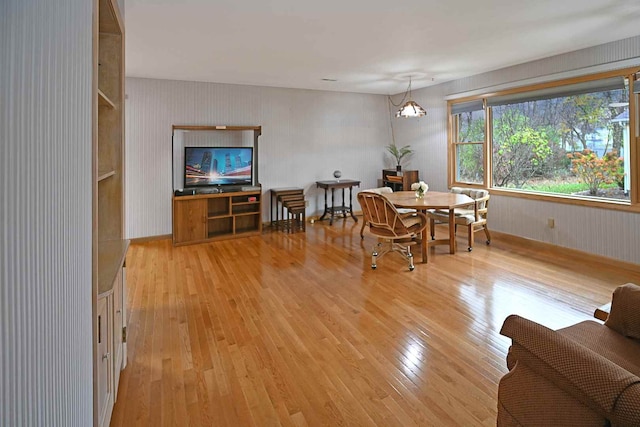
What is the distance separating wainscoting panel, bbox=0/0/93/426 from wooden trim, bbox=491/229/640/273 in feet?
16.8

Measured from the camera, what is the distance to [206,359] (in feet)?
8.12

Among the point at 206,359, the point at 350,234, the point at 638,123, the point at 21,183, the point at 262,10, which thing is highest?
the point at 262,10

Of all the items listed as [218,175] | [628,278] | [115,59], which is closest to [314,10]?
[115,59]

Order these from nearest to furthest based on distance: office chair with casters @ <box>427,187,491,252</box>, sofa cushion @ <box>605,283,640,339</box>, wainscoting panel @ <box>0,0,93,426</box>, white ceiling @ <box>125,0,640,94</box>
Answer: wainscoting panel @ <box>0,0,93,426</box>
sofa cushion @ <box>605,283,640,339</box>
white ceiling @ <box>125,0,640,94</box>
office chair with casters @ <box>427,187,491,252</box>

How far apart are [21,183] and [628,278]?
195 inches

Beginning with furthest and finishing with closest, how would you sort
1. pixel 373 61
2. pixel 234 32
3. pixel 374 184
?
pixel 374 184 → pixel 373 61 → pixel 234 32

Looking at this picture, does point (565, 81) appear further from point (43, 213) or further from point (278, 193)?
point (43, 213)

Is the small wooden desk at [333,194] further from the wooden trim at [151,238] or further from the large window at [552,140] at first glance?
the wooden trim at [151,238]

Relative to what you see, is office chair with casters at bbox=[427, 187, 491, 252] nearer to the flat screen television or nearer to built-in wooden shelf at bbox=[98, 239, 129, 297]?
the flat screen television

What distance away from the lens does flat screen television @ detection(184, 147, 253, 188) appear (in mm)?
5820

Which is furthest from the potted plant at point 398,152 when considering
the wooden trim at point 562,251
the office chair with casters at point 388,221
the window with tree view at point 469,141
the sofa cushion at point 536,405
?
the sofa cushion at point 536,405

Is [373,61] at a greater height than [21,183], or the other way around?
[373,61]

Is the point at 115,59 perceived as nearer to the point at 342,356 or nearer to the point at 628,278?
the point at 342,356

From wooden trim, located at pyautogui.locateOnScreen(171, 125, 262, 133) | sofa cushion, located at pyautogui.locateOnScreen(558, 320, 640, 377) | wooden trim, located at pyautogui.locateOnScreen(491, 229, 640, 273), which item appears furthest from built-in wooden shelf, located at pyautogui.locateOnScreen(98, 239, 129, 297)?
wooden trim, located at pyautogui.locateOnScreen(491, 229, 640, 273)
